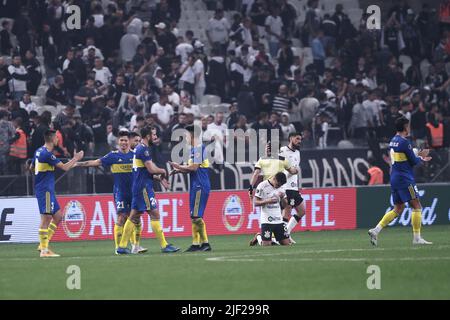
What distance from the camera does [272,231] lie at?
23375mm

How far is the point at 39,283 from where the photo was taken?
1593 centimetres

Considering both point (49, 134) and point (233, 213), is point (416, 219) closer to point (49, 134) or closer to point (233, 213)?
point (49, 134)

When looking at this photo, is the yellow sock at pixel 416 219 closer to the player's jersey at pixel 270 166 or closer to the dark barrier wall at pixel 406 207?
the player's jersey at pixel 270 166

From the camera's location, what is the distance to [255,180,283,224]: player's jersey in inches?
919

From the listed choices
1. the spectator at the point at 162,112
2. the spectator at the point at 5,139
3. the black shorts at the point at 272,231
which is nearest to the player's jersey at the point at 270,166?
the black shorts at the point at 272,231

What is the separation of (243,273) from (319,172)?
1529 cm

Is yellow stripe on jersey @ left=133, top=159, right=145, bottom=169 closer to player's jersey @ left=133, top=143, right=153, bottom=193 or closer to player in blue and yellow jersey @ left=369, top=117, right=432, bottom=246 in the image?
player's jersey @ left=133, top=143, right=153, bottom=193

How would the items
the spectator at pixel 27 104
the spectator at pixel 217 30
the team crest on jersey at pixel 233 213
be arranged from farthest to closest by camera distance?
the spectator at pixel 217 30 → the spectator at pixel 27 104 → the team crest on jersey at pixel 233 213

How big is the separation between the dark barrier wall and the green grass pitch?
6491mm

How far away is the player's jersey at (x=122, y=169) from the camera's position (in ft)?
73.8

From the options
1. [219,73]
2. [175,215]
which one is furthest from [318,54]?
[175,215]

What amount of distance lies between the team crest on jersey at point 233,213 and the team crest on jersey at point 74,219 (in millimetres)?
3477
